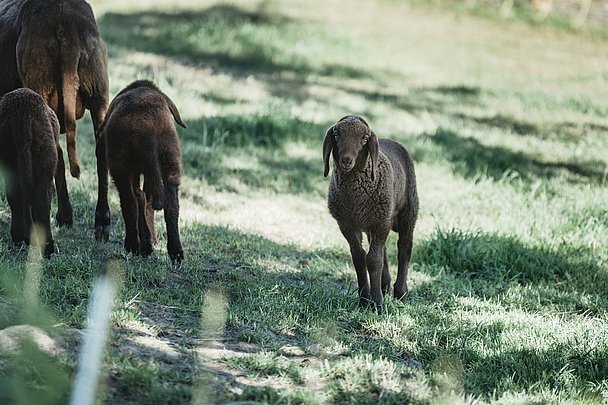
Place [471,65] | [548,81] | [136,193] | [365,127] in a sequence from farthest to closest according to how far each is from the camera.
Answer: [471,65] < [548,81] < [136,193] < [365,127]

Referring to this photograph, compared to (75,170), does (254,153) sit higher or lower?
lower

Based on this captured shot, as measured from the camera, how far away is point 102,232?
7496 mm

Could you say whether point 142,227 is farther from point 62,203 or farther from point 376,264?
point 376,264

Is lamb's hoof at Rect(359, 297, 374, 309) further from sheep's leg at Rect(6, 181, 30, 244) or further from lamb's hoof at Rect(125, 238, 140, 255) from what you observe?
sheep's leg at Rect(6, 181, 30, 244)

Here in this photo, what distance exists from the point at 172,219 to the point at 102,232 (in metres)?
1.08

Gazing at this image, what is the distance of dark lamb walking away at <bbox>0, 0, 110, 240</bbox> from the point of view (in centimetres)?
714

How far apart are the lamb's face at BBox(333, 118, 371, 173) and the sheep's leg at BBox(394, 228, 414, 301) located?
3.58ft

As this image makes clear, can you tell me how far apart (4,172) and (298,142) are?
582 centimetres

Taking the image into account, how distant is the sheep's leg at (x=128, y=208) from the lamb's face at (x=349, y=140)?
5.19 feet

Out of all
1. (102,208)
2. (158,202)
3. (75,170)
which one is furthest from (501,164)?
(158,202)

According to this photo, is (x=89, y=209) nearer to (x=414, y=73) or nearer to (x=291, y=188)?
(x=291, y=188)

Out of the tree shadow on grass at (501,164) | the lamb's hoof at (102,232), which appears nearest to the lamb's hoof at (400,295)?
the lamb's hoof at (102,232)

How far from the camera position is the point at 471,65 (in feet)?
66.3

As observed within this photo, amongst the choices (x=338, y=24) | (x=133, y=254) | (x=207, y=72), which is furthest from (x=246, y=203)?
(x=338, y=24)
